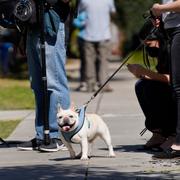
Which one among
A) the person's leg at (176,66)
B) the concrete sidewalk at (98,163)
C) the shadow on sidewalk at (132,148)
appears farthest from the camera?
the shadow on sidewalk at (132,148)

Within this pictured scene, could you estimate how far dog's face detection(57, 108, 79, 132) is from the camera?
7367 mm

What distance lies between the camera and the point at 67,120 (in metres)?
7.36

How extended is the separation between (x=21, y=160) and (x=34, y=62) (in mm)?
1141

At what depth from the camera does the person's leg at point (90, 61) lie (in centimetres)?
1580

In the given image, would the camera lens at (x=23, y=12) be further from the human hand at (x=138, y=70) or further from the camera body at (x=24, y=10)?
the human hand at (x=138, y=70)

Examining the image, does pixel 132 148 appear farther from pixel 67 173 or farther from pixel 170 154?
pixel 67 173

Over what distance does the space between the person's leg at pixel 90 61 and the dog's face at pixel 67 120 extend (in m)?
8.39

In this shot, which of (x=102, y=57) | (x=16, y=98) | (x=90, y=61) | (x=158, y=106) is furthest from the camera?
(x=90, y=61)

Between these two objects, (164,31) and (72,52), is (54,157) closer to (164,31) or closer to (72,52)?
(164,31)

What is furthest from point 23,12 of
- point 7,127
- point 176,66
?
point 7,127

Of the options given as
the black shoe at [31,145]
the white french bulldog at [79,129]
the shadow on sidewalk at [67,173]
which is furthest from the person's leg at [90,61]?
the shadow on sidewalk at [67,173]

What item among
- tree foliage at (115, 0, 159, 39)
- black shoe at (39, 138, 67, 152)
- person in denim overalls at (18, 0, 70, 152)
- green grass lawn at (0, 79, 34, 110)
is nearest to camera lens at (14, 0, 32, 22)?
person in denim overalls at (18, 0, 70, 152)

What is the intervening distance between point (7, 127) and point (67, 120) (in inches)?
128

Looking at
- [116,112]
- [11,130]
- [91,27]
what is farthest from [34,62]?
[91,27]
